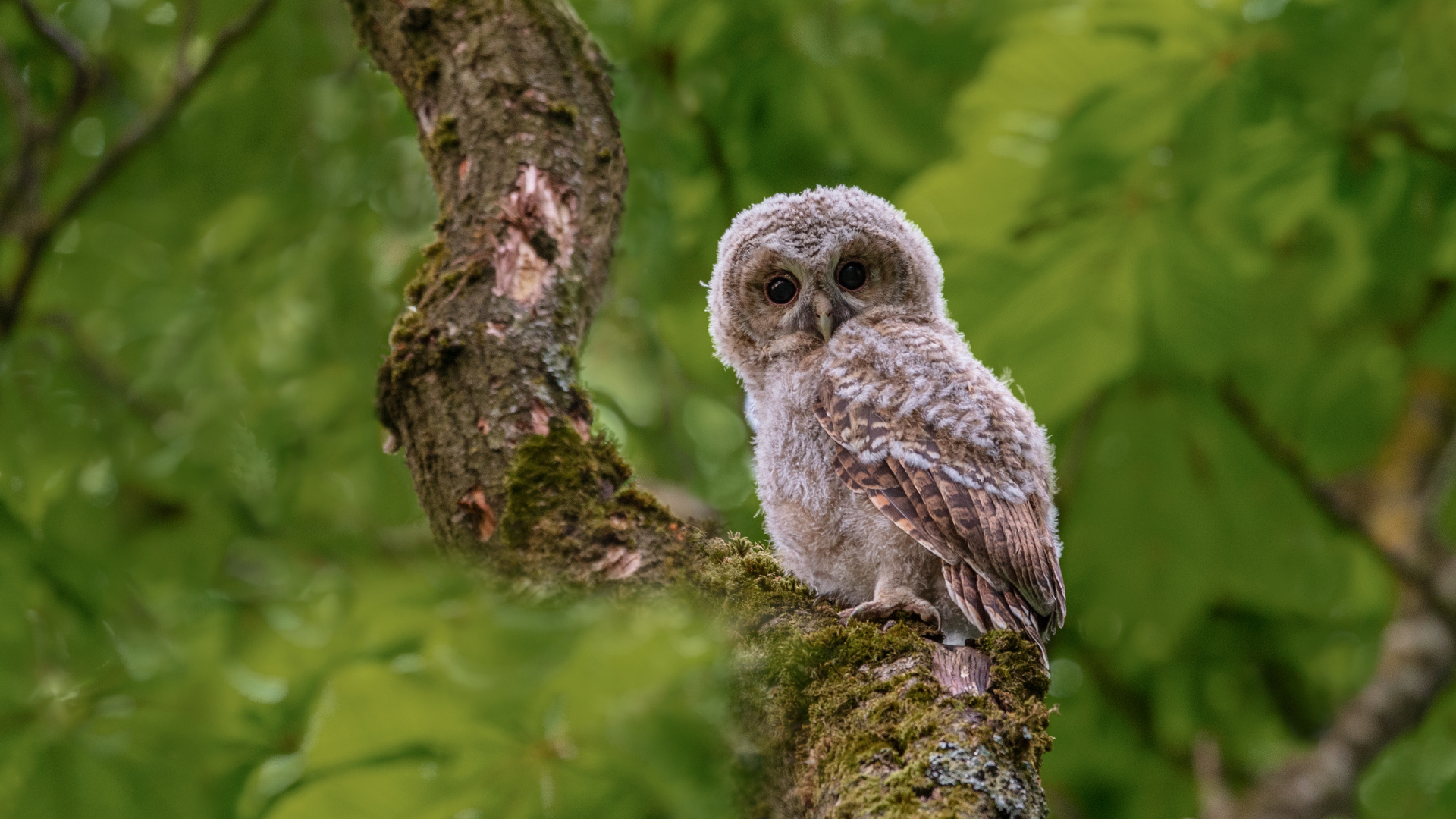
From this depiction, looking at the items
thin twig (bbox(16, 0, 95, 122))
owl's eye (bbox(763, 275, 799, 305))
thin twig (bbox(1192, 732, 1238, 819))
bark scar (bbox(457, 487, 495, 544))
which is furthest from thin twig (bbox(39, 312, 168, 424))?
thin twig (bbox(1192, 732, 1238, 819))

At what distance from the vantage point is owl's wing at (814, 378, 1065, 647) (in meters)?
1.74

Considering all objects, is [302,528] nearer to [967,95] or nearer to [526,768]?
[967,95]

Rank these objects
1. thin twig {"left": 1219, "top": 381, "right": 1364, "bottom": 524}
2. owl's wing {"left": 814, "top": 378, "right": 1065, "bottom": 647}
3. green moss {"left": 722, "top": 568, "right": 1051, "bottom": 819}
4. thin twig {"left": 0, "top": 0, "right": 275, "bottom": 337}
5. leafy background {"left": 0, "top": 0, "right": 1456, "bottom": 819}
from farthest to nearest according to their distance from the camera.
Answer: thin twig {"left": 1219, "top": 381, "right": 1364, "bottom": 524} < thin twig {"left": 0, "top": 0, "right": 275, "bottom": 337} < owl's wing {"left": 814, "top": 378, "right": 1065, "bottom": 647} < leafy background {"left": 0, "top": 0, "right": 1456, "bottom": 819} < green moss {"left": 722, "top": 568, "right": 1051, "bottom": 819}

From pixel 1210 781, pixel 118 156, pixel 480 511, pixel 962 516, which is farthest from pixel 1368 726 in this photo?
pixel 118 156

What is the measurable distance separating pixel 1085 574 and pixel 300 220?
10.7 feet

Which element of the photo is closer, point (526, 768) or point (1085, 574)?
point (526, 768)

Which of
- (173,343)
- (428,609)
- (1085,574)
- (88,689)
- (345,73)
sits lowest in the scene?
(1085,574)

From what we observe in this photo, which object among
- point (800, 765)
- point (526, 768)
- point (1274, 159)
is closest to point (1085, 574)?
point (1274, 159)

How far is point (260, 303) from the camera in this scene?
441 cm

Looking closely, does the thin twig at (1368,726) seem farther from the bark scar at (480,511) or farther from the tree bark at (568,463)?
the bark scar at (480,511)

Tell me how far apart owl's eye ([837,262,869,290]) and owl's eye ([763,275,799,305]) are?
97mm

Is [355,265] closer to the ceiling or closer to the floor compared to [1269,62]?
closer to the floor

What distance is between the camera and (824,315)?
228 cm

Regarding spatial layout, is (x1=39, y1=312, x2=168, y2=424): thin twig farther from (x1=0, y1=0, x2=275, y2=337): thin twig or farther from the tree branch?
the tree branch
